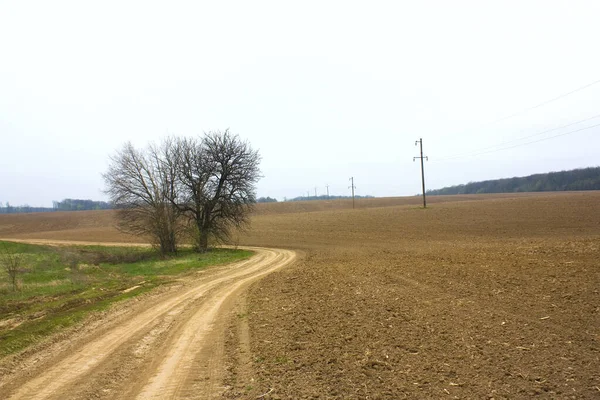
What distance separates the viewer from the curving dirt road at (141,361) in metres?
6.25

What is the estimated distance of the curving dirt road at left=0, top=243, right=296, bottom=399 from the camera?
6.25 metres

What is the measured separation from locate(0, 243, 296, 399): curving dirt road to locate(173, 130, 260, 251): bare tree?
2212cm

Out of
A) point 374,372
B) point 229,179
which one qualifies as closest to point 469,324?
point 374,372

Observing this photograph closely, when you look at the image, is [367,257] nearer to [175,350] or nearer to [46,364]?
[175,350]

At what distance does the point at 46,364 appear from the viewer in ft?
25.1

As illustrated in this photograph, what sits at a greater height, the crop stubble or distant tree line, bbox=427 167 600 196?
distant tree line, bbox=427 167 600 196

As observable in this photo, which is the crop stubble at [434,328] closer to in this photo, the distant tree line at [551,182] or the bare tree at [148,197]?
the bare tree at [148,197]

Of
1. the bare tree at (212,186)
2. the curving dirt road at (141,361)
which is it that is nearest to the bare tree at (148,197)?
the bare tree at (212,186)

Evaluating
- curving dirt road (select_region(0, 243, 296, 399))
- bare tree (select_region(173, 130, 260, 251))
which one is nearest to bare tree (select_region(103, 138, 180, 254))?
bare tree (select_region(173, 130, 260, 251))

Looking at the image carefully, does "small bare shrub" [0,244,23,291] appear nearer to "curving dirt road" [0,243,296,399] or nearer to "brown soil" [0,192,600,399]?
"curving dirt road" [0,243,296,399]

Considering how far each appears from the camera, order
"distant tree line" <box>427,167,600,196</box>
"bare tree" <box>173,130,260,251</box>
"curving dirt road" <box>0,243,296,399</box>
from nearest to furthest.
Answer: "curving dirt road" <box>0,243,296,399</box>
"bare tree" <box>173,130,260,251</box>
"distant tree line" <box>427,167,600,196</box>

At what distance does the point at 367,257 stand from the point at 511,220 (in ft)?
85.4

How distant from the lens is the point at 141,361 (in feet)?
25.0

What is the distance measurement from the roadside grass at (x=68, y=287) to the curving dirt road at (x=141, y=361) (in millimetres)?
1442
